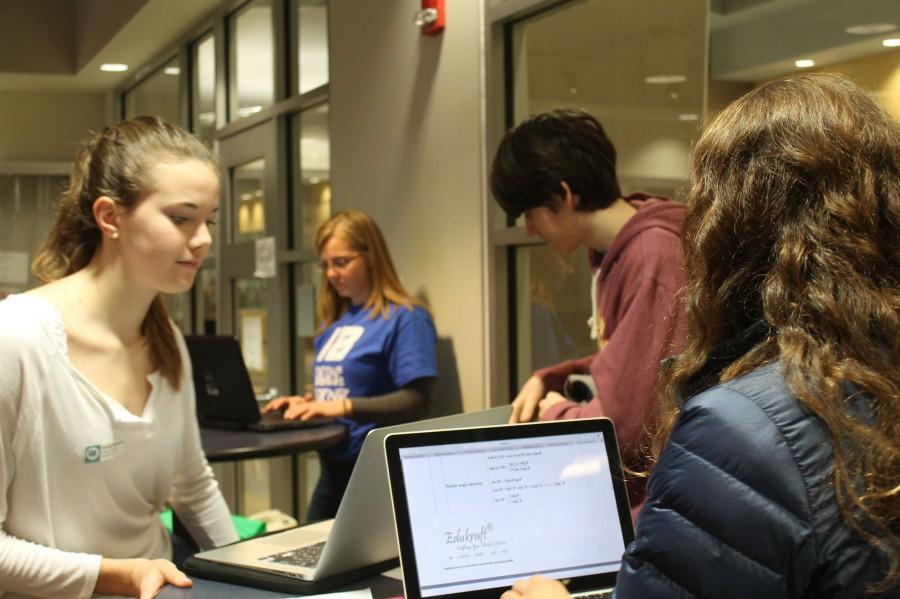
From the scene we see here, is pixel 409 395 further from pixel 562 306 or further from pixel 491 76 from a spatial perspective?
pixel 491 76

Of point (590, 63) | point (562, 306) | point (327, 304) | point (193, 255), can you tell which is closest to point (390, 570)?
point (193, 255)

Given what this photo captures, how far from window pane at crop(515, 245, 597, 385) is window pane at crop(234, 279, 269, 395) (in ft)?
7.08

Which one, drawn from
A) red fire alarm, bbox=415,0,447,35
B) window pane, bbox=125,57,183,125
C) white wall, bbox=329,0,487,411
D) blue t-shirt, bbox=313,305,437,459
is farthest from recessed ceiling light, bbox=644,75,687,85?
window pane, bbox=125,57,183,125

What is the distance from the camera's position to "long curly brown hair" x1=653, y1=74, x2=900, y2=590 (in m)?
0.83

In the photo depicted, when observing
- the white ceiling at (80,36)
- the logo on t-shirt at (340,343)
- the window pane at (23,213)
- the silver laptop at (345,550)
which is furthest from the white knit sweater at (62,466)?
the window pane at (23,213)

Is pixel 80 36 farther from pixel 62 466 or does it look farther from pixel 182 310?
pixel 62 466

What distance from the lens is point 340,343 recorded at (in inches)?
128

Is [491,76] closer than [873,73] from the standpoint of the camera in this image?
No

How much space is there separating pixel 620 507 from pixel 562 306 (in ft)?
5.12

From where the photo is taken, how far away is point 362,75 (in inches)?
151

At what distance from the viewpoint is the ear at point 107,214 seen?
173 cm

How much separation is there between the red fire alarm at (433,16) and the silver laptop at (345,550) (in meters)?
2.00

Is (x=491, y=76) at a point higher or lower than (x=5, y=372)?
higher

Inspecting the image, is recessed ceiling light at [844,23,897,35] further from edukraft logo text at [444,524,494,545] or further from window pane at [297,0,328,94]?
window pane at [297,0,328,94]
